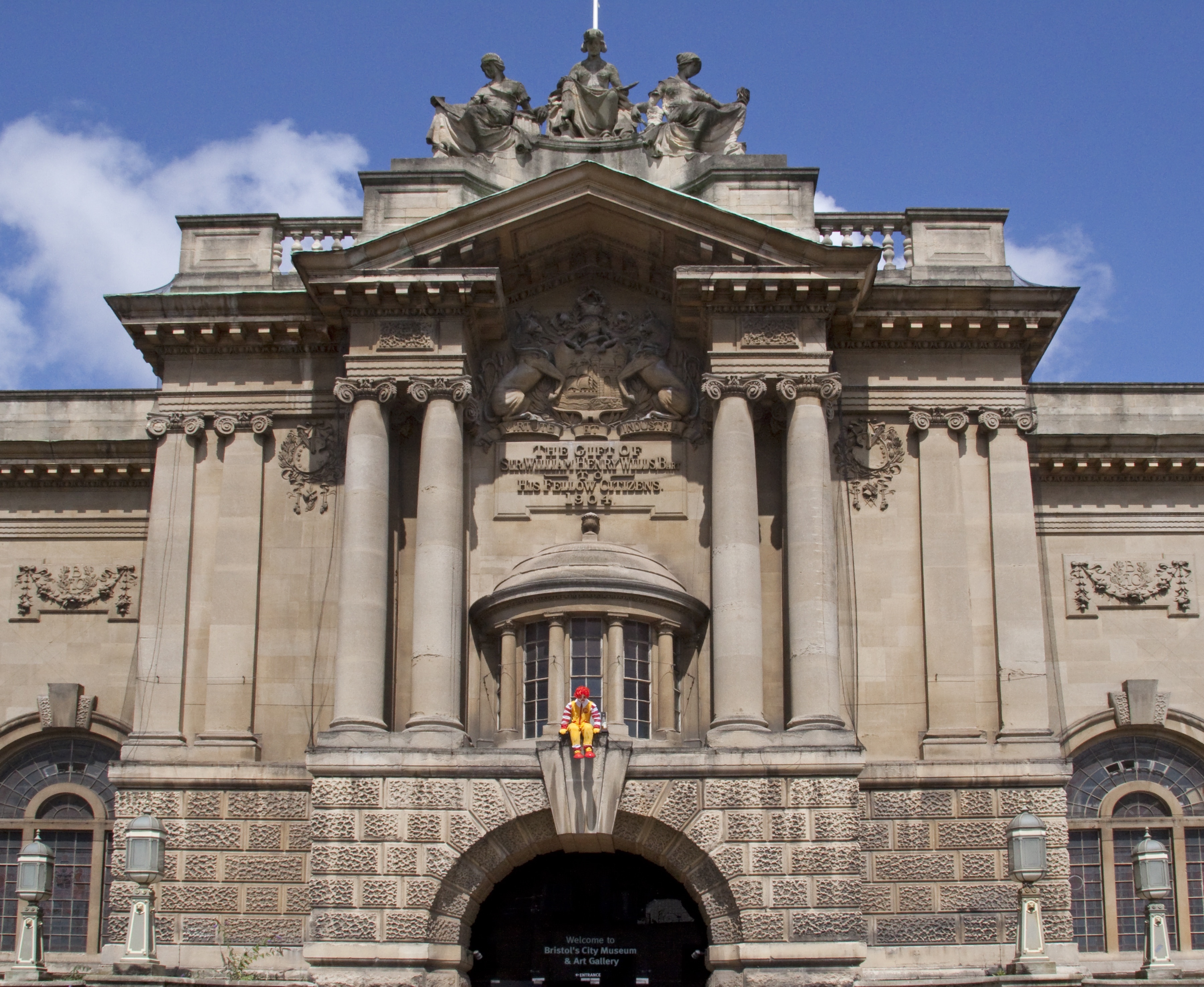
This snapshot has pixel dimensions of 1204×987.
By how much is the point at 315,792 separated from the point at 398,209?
10.9 metres

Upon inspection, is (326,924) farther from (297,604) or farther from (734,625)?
(734,625)

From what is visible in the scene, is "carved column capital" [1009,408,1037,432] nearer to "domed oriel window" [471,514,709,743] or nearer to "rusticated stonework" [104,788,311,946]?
"domed oriel window" [471,514,709,743]

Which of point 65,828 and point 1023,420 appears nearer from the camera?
point 1023,420

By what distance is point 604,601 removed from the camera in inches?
1114

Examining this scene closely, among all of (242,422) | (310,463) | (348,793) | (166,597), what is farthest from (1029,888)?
(242,422)

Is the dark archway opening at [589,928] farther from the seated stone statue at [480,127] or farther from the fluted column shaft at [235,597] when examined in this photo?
the seated stone statue at [480,127]

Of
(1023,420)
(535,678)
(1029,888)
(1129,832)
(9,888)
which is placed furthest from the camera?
(9,888)

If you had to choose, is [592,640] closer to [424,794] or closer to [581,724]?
[581,724]

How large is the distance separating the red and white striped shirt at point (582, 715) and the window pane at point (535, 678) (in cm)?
155

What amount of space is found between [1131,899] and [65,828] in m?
20.6

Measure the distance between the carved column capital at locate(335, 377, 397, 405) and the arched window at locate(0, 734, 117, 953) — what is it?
8.67 m

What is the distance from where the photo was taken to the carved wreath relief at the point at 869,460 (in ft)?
98.4

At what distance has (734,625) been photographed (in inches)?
1086

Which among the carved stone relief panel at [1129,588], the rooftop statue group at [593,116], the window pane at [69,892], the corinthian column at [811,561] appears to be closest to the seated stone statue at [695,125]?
the rooftop statue group at [593,116]
